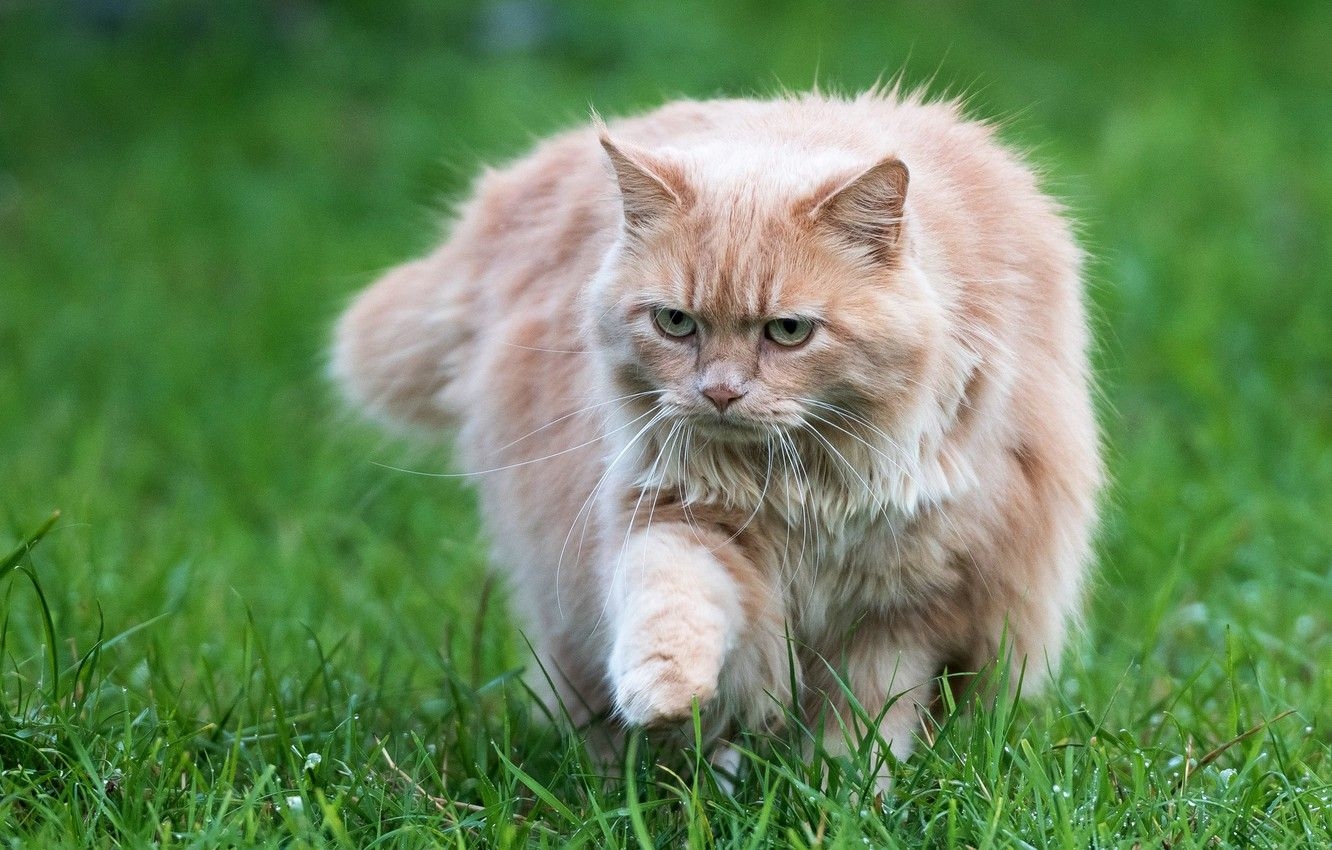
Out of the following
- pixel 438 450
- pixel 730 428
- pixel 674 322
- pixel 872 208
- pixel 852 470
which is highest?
pixel 872 208

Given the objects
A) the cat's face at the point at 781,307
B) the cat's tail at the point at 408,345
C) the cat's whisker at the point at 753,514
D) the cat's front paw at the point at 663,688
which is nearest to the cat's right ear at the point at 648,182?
the cat's face at the point at 781,307

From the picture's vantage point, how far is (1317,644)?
12.4 ft

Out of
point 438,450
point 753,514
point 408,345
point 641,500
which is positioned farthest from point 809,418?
point 438,450

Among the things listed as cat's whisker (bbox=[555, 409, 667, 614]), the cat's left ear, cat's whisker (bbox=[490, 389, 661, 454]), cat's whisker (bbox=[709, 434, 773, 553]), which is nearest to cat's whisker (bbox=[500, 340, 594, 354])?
cat's whisker (bbox=[490, 389, 661, 454])

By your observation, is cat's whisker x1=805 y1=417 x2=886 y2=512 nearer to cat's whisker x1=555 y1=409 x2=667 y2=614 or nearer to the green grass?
cat's whisker x1=555 y1=409 x2=667 y2=614

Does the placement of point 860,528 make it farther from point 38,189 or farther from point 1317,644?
point 38,189

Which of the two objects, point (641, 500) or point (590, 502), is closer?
point (641, 500)

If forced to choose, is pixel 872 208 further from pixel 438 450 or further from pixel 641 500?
pixel 438 450

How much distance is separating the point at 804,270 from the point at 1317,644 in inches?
76.7

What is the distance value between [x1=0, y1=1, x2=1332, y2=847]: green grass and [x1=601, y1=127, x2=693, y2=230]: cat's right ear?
98 cm

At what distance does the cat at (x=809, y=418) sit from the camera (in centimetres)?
263

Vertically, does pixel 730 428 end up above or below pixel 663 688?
above

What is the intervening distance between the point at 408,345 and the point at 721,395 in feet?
4.99

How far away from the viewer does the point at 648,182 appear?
2.73 meters
